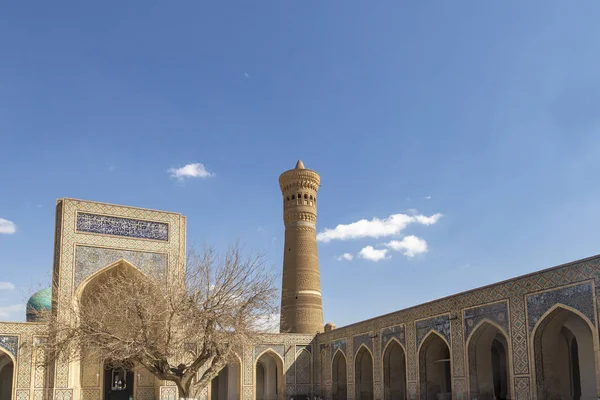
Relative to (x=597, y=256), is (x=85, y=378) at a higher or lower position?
lower

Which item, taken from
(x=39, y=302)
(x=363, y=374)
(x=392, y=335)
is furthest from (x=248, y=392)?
(x=39, y=302)

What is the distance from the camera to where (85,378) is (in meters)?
19.4

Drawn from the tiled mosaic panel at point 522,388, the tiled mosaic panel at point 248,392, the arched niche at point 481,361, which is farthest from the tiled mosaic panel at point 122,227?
the tiled mosaic panel at point 522,388

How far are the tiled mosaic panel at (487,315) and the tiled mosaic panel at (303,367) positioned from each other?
961cm

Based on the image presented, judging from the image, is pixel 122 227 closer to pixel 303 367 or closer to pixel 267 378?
pixel 303 367

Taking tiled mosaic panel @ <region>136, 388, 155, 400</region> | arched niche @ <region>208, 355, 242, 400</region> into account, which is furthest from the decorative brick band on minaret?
tiled mosaic panel @ <region>136, 388, 155, 400</region>

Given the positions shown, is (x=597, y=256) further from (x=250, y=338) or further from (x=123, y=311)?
(x=123, y=311)

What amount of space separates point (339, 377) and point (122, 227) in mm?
8936

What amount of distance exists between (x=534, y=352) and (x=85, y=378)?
42.9 ft

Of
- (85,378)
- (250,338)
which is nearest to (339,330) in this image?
(85,378)

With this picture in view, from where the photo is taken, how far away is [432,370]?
1698cm

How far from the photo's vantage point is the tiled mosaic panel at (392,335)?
1776 centimetres

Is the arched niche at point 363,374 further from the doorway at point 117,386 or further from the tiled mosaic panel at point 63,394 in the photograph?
the tiled mosaic panel at point 63,394

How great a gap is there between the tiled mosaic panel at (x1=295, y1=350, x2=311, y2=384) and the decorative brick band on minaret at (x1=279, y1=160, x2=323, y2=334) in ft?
12.2
